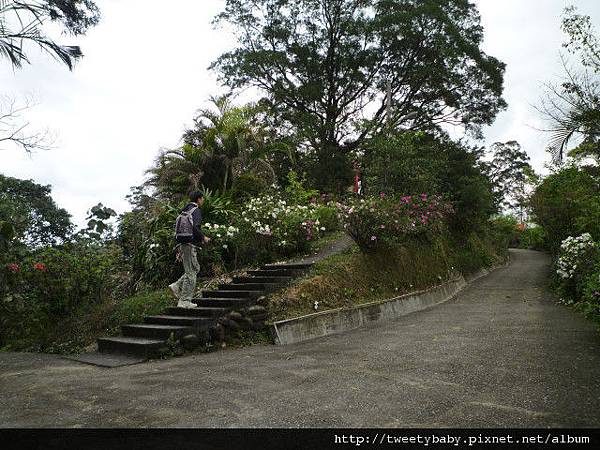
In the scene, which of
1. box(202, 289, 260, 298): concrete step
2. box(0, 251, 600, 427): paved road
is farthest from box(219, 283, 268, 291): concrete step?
box(0, 251, 600, 427): paved road

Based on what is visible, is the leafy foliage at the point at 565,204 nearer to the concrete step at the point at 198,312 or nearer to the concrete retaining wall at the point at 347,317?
the concrete retaining wall at the point at 347,317

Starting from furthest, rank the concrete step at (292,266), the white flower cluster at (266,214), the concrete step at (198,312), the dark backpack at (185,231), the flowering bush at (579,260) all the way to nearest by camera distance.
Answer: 1. the white flower cluster at (266,214)
2. the flowering bush at (579,260)
3. the concrete step at (292,266)
4. the dark backpack at (185,231)
5. the concrete step at (198,312)

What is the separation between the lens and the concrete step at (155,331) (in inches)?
237

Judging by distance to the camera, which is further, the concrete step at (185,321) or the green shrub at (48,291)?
the green shrub at (48,291)

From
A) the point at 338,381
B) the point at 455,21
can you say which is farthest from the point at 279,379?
the point at 455,21

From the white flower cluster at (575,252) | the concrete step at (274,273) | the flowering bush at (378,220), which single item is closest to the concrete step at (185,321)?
the concrete step at (274,273)

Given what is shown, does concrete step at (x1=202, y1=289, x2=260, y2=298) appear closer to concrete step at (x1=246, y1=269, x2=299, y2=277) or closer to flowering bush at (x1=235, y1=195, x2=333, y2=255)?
concrete step at (x1=246, y1=269, x2=299, y2=277)

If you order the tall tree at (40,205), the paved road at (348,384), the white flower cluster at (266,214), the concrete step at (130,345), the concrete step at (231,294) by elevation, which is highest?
the tall tree at (40,205)

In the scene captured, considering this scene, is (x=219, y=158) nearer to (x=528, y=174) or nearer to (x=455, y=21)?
(x=528, y=174)

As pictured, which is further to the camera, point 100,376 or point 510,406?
point 100,376

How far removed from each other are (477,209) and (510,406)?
12815 millimetres

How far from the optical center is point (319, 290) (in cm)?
778

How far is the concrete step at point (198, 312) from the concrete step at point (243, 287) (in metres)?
0.86

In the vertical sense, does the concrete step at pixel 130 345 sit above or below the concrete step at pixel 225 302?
below
